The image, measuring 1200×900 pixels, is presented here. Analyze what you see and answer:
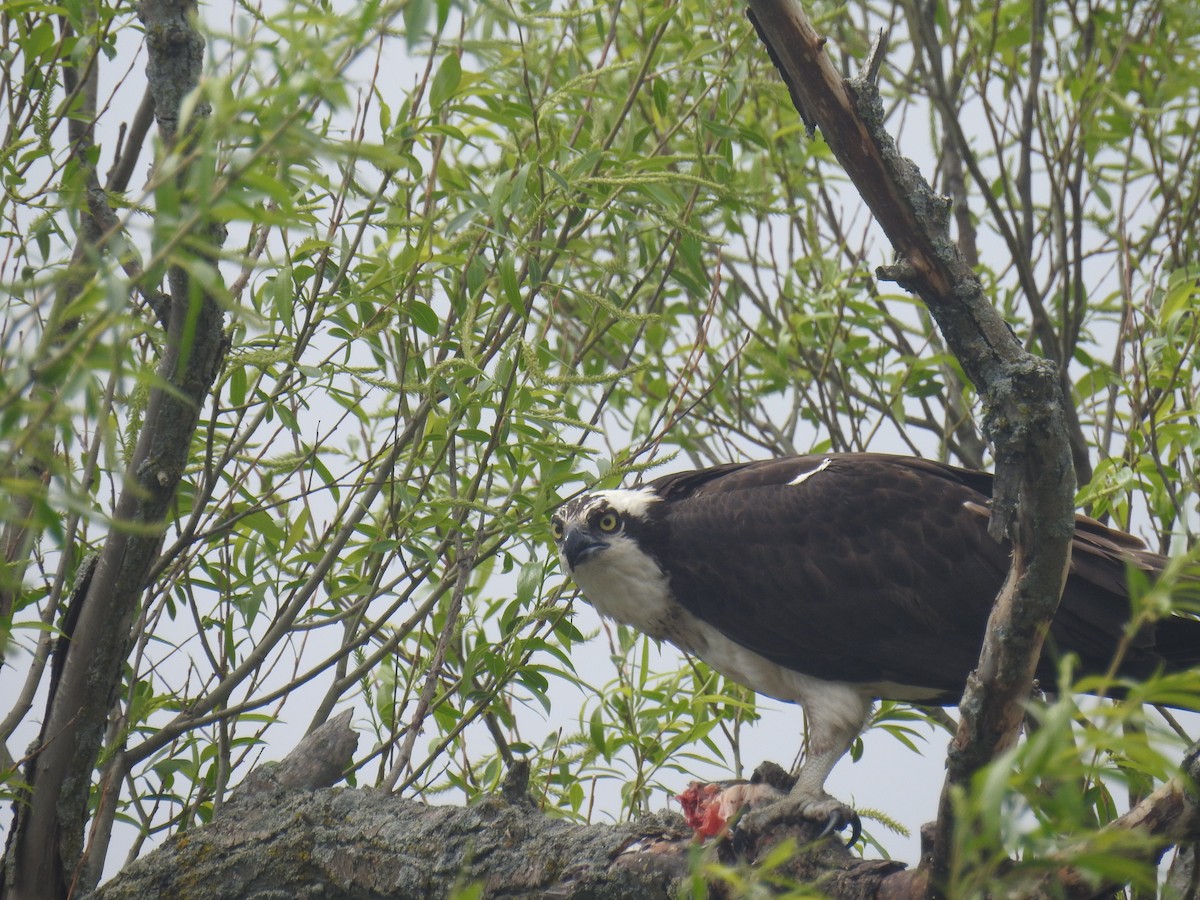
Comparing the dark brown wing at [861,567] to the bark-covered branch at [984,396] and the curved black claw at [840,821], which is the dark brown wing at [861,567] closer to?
the curved black claw at [840,821]

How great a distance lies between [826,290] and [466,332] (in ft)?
9.38

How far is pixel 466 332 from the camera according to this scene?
3.91m

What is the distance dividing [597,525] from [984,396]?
7.97ft

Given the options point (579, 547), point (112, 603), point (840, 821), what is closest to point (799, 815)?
point (840, 821)

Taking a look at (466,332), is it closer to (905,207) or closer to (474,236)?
Result: (474,236)

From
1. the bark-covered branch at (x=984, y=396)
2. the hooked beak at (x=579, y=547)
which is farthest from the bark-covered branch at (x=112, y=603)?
the hooked beak at (x=579, y=547)

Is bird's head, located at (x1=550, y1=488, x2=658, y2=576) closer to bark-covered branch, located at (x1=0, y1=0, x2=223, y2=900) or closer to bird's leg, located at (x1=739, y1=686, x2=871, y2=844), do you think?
bird's leg, located at (x1=739, y1=686, x2=871, y2=844)

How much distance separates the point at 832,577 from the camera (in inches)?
A: 186

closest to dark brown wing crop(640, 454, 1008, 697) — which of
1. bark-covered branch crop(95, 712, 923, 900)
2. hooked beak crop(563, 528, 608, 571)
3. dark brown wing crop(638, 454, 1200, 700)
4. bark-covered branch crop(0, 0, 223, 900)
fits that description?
dark brown wing crop(638, 454, 1200, 700)

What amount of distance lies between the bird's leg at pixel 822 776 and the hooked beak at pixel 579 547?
3.51 feet

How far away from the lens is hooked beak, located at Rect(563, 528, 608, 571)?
195 inches

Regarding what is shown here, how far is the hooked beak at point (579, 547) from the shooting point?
494 cm

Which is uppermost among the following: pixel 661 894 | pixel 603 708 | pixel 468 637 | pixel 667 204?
pixel 667 204

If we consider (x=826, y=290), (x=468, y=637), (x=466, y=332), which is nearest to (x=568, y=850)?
(x=466, y=332)
